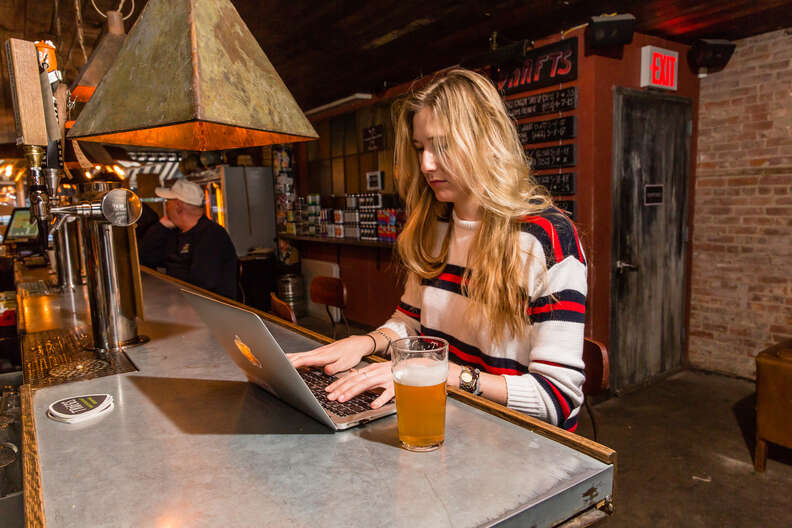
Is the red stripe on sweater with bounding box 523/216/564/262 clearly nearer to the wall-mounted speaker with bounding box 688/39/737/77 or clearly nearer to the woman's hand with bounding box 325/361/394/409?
the woman's hand with bounding box 325/361/394/409

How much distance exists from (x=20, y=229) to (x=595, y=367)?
669 cm

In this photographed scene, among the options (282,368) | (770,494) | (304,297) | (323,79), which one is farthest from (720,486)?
(304,297)

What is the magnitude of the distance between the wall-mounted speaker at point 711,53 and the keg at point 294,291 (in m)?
4.89

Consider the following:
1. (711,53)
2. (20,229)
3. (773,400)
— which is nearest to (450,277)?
(773,400)

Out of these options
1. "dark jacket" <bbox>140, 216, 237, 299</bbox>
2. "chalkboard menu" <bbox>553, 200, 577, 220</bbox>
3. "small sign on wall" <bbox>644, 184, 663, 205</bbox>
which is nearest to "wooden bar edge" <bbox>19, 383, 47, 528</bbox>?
"dark jacket" <bbox>140, 216, 237, 299</bbox>

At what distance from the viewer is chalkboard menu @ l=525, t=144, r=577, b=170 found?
3.48 metres

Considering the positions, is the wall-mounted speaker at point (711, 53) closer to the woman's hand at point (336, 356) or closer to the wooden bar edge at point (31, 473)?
the woman's hand at point (336, 356)

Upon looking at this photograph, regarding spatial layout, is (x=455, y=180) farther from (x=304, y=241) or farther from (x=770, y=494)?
(x=304, y=241)

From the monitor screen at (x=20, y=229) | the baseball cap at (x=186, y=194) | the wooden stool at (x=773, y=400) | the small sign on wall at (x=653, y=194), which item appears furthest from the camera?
the monitor screen at (x=20, y=229)

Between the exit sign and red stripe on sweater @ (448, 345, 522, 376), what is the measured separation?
3063 millimetres

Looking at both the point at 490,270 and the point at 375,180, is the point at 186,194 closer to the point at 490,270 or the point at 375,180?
the point at 375,180

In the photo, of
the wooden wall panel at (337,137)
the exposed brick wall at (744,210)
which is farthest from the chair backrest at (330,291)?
the wooden wall panel at (337,137)

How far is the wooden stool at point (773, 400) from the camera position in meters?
2.55

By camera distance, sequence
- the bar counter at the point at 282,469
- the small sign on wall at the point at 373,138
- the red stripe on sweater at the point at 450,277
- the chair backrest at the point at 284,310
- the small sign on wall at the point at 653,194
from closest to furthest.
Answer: the bar counter at the point at 282,469
the red stripe on sweater at the point at 450,277
the chair backrest at the point at 284,310
the small sign on wall at the point at 653,194
the small sign on wall at the point at 373,138
